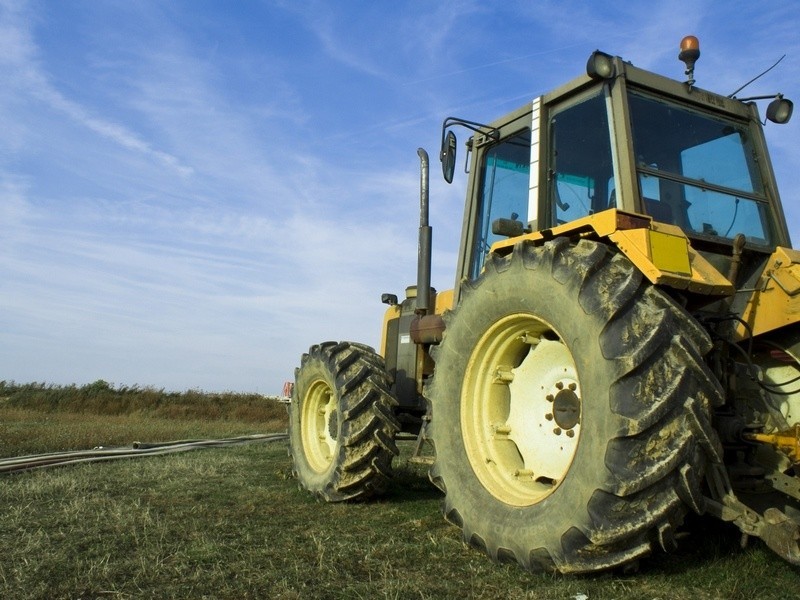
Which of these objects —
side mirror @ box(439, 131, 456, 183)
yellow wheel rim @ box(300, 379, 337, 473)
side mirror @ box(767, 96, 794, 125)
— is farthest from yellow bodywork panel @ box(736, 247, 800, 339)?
yellow wheel rim @ box(300, 379, 337, 473)

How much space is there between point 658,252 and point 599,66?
56.2 inches

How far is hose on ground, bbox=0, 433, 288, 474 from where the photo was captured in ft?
24.3

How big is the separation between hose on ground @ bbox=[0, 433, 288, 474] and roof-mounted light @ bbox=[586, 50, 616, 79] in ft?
21.7

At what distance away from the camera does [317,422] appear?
6.36 meters

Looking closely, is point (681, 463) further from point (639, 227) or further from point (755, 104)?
point (755, 104)

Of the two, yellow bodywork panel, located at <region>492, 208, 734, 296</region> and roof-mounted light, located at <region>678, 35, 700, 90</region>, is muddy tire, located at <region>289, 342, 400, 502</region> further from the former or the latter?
roof-mounted light, located at <region>678, 35, 700, 90</region>

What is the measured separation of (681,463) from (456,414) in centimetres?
144

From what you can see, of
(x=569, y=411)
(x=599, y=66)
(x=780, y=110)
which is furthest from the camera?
(x=780, y=110)

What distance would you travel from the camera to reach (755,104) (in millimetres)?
4637

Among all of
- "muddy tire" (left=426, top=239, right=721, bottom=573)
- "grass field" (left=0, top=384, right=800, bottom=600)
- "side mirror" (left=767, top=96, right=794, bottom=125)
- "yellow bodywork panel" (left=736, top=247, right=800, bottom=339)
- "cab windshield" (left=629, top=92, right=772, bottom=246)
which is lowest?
"grass field" (left=0, top=384, right=800, bottom=600)

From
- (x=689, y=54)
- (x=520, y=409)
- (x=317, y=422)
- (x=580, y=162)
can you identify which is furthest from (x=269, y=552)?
(x=689, y=54)

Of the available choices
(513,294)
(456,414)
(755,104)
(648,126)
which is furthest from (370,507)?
(755,104)

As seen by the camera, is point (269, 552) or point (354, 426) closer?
point (269, 552)

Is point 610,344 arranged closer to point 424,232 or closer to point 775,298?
point 775,298
